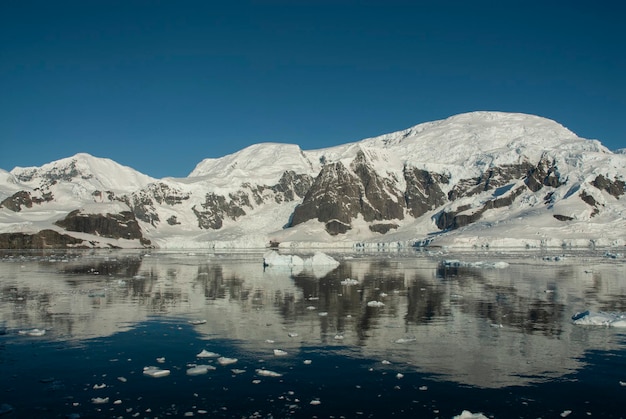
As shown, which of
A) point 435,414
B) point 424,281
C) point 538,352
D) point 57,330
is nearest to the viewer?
point 435,414

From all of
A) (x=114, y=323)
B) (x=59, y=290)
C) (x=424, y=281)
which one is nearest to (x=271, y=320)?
(x=114, y=323)

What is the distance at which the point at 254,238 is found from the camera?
17688cm

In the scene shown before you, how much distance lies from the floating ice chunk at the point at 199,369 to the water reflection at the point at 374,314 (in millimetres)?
2529

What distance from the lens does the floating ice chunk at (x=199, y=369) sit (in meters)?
16.0

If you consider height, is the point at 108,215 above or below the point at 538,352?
above

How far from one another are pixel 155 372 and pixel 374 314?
12984 mm

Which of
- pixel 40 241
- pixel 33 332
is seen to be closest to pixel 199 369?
pixel 33 332

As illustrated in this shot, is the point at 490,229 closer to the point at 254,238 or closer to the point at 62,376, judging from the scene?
the point at 254,238

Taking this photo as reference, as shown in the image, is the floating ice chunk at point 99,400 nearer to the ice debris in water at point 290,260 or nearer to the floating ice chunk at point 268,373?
the floating ice chunk at point 268,373

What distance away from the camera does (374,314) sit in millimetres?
26453

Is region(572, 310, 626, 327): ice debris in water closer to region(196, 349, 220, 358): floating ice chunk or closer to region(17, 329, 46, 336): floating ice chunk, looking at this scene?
region(196, 349, 220, 358): floating ice chunk

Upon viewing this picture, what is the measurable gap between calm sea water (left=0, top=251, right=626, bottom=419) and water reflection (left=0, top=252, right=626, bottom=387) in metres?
0.10

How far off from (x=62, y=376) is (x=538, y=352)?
1502 centimetres

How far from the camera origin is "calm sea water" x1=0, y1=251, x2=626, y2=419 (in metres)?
13.4
